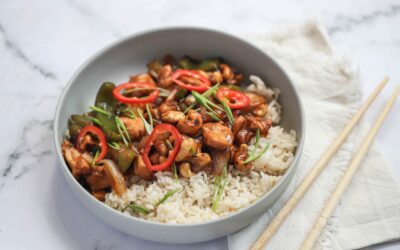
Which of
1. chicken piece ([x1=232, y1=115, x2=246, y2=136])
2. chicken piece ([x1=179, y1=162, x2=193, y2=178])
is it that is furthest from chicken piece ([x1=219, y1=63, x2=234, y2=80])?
chicken piece ([x1=179, y1=162, x2=193, y2=178])

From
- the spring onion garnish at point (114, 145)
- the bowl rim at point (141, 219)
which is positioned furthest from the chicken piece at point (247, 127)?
the spring onion garnish at point (114, 145)

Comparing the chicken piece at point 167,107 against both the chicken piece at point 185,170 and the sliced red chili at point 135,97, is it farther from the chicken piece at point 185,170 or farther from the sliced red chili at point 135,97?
the chicken piece at point 185,170

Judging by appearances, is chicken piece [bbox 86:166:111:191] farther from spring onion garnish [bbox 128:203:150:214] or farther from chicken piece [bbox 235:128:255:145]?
chicken piece [bbox 235:128:255:145]

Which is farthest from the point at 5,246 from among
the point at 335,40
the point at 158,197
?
the point at 335,40

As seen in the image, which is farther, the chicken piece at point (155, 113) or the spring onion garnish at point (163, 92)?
the spring onion garnish at point (163, 92)

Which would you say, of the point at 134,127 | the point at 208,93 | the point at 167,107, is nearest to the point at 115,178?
the point at 134,127

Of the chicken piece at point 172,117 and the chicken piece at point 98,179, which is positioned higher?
the chicken piece at point 172,117
